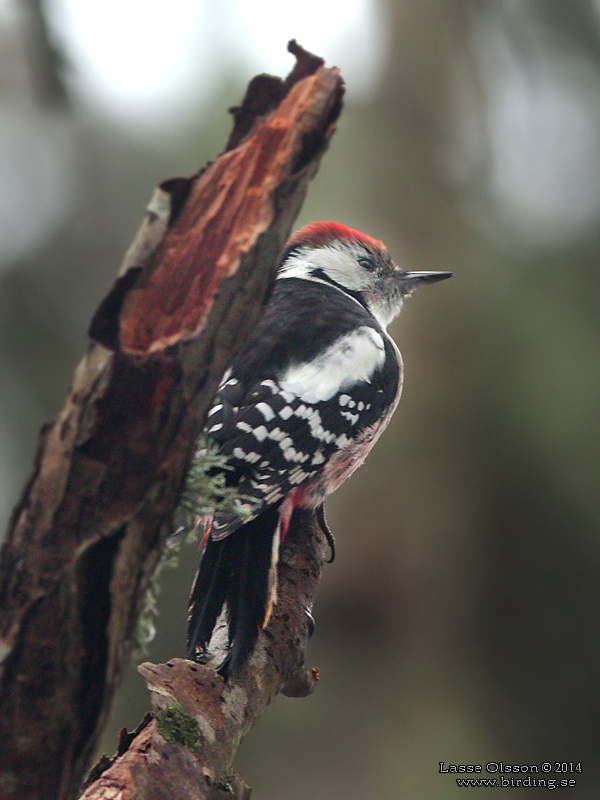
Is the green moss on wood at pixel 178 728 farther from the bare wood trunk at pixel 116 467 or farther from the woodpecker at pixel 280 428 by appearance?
the bare wood trunk at pixel 116 467

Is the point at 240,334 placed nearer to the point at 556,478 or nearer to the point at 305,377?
the point at 305,377

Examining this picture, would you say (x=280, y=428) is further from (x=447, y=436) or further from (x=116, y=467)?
(x=447, y=436)

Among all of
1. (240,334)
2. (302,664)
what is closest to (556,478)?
(302,664)

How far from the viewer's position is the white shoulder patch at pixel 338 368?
243 centimetres

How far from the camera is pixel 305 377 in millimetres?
2451

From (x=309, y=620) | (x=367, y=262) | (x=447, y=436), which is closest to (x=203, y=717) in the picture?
(x=309, y=620)

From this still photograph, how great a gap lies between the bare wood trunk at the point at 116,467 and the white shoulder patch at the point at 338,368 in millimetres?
1329

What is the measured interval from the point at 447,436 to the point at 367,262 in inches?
116

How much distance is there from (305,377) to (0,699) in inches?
61.4

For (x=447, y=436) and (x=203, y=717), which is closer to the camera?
(x=203, y=717)

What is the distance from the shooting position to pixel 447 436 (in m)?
6.05

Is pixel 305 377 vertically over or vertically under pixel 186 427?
over

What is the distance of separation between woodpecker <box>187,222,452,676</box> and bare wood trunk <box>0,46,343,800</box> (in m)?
0.79

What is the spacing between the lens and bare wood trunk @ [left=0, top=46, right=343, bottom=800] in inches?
38.4
